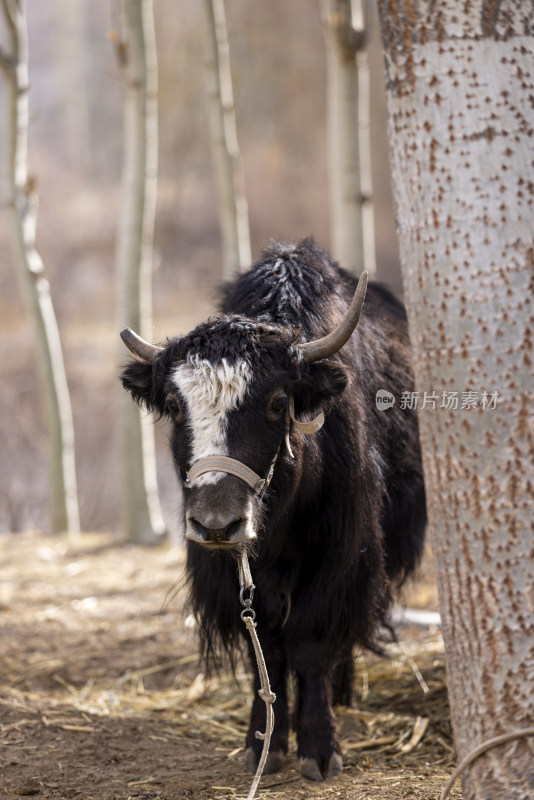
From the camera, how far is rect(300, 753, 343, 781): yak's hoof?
3.67 meters

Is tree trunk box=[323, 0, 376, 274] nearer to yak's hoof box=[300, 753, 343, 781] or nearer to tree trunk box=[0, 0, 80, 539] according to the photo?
tree trunk box=[0, 0, 80, 539]

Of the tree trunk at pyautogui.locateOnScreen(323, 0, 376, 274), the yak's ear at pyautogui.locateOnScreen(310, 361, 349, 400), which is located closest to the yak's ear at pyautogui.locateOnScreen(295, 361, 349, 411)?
the yak's ear at pyautogui.locateOnScreen(310, 361, 349, 400)

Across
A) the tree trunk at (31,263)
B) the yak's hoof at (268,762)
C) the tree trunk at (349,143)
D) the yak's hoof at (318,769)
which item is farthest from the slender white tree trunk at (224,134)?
the yak's hoof at (318,769)

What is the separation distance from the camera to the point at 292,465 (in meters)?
3.56

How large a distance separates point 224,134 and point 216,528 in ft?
19.0

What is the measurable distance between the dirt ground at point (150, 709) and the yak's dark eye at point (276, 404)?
131cm

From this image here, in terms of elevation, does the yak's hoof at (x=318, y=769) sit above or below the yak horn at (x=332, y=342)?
below

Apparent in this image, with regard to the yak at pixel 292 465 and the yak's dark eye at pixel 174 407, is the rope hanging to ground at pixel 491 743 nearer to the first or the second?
the yak at pixel 292 465

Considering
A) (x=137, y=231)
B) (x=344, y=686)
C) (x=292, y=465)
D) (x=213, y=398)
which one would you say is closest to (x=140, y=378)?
(x=213, y=398)

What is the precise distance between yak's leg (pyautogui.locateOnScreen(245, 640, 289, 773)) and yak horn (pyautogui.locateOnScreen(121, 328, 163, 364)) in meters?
1.29

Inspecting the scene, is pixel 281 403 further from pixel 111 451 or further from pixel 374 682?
pixel 111 451

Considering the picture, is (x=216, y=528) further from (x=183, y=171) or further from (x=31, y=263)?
(x=183, y=171)

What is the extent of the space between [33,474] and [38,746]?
397 inches

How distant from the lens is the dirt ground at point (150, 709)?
3.59 metres
